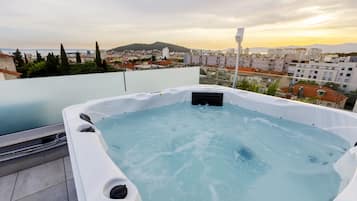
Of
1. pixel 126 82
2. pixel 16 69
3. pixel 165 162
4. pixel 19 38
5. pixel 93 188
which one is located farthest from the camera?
pixel 126 82

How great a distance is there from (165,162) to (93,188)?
724mm

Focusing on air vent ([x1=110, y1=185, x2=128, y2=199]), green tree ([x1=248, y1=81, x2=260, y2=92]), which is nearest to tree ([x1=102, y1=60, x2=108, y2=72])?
air vent ([x1=110, y1=185, x2=128, y2=199])

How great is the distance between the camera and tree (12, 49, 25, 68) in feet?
5.98

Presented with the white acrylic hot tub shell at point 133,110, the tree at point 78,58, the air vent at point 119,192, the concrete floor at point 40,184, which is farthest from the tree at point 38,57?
the air vent at point 119,192

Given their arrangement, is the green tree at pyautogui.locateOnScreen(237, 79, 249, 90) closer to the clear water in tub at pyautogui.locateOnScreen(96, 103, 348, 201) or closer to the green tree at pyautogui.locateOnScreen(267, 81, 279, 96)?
the green tree at pyautogui.locateOnScreen(267, 81, 279, 96)

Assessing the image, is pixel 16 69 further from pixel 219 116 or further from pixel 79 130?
pixel 219 116

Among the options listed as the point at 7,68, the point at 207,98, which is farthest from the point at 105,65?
the point at 207,98

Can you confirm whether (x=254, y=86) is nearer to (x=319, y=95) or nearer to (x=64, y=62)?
(x=319, y=95)

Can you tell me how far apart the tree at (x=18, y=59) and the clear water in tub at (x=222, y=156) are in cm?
106

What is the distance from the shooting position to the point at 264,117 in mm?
2244

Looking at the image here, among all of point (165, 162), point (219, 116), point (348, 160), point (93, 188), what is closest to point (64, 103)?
point (165, 162)

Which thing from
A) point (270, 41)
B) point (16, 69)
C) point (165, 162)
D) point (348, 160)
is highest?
point (270, 41)

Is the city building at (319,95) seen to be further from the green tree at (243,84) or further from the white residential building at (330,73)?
the green tree at (243,84)

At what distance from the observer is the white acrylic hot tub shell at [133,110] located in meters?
0.83
